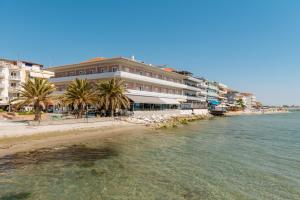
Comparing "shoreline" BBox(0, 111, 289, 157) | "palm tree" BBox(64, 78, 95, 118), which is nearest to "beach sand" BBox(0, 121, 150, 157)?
"shoreline" BBox(0, 111, 289, 157)

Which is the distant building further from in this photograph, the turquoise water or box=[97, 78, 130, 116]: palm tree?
the turquoise water

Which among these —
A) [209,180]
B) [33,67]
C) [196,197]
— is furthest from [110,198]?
[33,67]

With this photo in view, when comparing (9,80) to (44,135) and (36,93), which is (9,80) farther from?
(44,135)

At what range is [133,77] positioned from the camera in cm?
4441

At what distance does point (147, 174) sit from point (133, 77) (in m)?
33.0

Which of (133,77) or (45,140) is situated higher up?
(133,77)

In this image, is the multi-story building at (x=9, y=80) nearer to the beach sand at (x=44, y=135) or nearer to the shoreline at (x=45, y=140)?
the beach sand at (x=44, y=135)

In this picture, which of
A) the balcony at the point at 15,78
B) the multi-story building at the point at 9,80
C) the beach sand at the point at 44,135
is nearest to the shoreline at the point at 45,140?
the beach sand at the point at 44,135

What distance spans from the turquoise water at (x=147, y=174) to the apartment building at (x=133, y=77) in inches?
989

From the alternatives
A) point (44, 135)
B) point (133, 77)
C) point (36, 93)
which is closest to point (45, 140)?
point (44, 135)

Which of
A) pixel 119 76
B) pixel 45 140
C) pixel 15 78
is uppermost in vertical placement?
pixel 15 78

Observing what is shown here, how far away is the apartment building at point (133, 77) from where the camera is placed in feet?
141

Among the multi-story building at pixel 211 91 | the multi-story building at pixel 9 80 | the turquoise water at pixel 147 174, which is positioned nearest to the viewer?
the turquoise water at pixel 147 174

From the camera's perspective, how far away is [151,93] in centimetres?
5041
